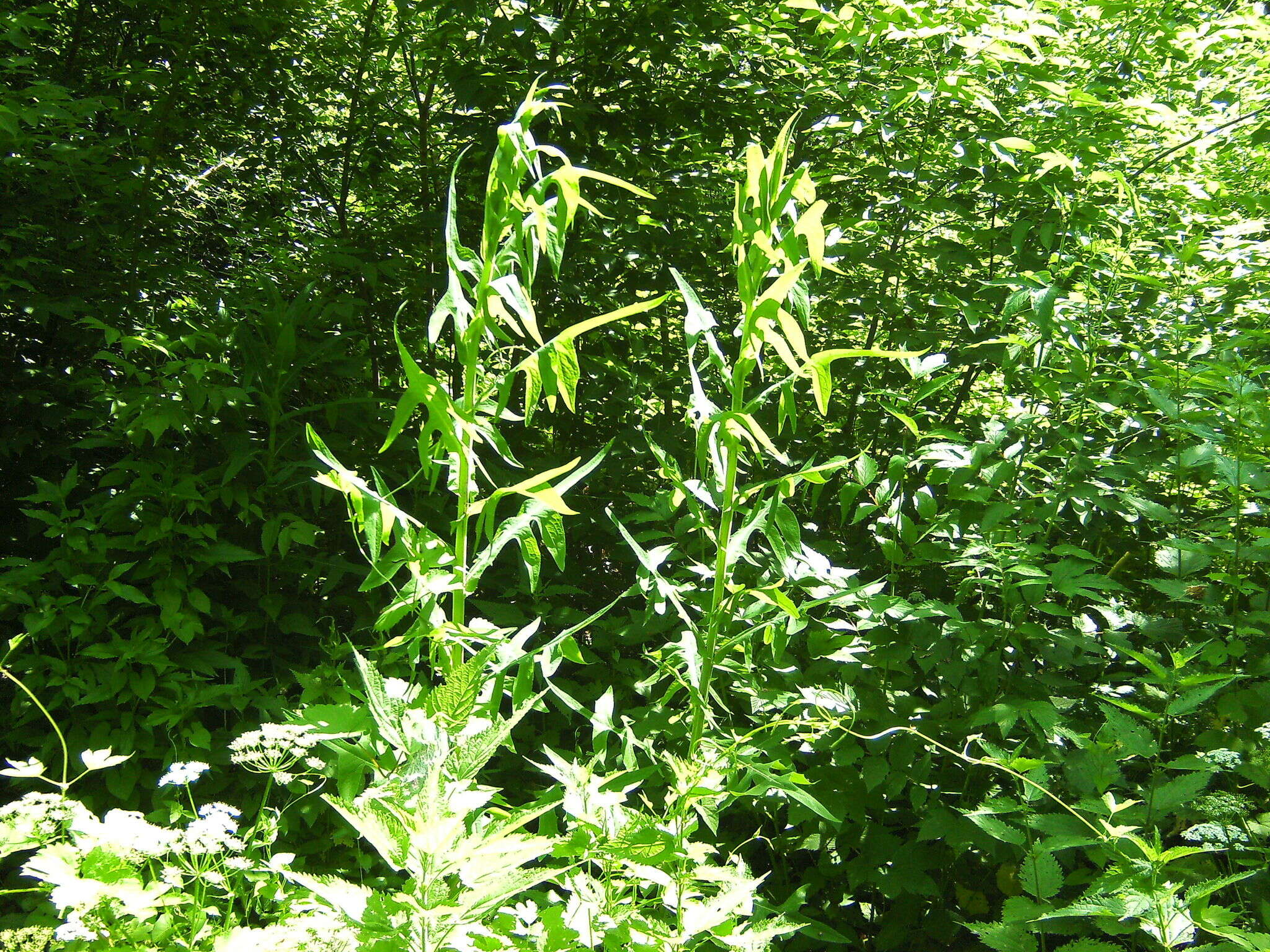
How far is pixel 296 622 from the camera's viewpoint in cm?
255

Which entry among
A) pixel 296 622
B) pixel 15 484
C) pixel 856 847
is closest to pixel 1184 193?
pixel 856 847

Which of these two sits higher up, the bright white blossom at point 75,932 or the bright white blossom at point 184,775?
the bright white blossom at point 184,775

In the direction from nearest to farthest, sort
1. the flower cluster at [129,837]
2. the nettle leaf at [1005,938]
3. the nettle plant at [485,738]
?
the nettle plant at [485,738] < the flower cluster at [129,837] < the nettle leaf at [1005,938]

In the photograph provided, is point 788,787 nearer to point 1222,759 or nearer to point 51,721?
point 1222,759

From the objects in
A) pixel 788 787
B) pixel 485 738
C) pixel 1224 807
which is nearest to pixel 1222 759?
pixel 1224 807

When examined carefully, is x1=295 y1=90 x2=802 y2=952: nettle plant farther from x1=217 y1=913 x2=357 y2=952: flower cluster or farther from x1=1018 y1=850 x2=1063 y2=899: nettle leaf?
x1=1018 y1=850 x2=1063 y2=899: nettle leaf

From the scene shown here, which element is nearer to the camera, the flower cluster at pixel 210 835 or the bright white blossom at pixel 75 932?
the bright white blossom at pixel 75 932

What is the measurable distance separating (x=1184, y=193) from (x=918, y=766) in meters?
1.72

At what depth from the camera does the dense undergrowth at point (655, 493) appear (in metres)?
1.19

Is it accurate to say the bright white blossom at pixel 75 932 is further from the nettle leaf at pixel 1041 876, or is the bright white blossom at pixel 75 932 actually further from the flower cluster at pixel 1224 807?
the flower cluster at pixel 1224 807

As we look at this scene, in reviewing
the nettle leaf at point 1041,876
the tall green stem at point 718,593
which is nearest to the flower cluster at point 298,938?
the tall green stem at point 718,593

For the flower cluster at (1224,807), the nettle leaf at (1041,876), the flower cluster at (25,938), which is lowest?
the nettle leaf at (1041,876)

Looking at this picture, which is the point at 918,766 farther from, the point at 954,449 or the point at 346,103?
the point at 346,103

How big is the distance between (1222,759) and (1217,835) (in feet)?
0.44
